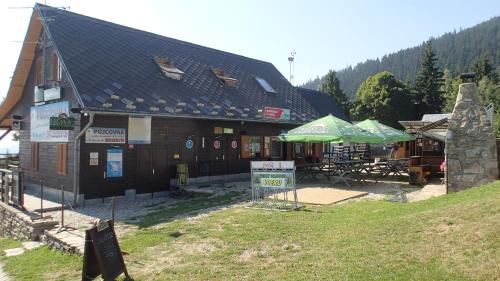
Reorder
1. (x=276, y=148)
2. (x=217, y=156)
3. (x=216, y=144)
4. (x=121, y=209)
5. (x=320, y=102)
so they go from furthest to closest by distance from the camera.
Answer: (x=320, y=102), (x=276, y=148), (x=217, y=156), (x=216, y=144), (x=121, y=209)

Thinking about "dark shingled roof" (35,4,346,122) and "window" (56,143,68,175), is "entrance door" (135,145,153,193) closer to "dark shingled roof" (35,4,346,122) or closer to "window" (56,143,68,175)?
"dark shingled roof" (35,4,346,122)

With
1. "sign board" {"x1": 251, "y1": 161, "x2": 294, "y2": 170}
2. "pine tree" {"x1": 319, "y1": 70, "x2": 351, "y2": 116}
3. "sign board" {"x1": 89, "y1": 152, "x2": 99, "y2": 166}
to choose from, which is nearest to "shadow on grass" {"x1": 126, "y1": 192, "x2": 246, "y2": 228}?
"sign board" {"x1": 251, "y1": 161, "x2": 294, "y2": 170}

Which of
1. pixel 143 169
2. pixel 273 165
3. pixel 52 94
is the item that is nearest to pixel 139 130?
pixel 143 169

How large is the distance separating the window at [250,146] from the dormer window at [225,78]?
9.41 feet

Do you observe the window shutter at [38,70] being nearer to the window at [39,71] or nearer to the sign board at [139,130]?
the window at [39,71]

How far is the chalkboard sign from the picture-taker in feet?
19.4

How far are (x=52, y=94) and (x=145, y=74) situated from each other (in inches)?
134

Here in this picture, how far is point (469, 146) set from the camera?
10.6m

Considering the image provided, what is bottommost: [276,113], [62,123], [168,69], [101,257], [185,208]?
[185,208]

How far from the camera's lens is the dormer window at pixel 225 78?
64.8 feet

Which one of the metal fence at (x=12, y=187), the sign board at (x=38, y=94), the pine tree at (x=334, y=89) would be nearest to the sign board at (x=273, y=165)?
the metal fence at (x=12, y=187)

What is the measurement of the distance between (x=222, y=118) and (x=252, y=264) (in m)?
11.2

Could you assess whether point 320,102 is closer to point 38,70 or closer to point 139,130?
point 139,130

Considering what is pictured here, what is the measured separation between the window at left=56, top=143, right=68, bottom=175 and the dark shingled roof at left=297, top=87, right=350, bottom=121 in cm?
1435
